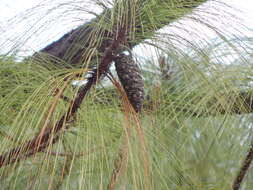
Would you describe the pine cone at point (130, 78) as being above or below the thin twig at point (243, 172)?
above

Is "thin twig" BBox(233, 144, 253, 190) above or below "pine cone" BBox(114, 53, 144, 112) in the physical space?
below

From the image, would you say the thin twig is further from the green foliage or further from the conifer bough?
the conifer bough

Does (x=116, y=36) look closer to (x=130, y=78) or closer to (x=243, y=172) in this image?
(x=130, y=78)

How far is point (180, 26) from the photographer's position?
682 millimetres

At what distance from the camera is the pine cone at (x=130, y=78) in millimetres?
690

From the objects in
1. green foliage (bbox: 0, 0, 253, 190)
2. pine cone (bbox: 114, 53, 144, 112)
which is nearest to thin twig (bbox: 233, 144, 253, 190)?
green foliage (bbox: 0, 0, 253, 190)

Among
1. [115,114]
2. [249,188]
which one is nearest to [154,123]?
[115,114]

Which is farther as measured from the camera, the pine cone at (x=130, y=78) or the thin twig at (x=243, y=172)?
the thin twig at (x=243, y=172)

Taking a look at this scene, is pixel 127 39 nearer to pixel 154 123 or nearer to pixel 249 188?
pixel 154 123

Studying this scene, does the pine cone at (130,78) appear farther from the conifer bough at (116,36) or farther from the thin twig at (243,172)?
the thin twig at (243,172)

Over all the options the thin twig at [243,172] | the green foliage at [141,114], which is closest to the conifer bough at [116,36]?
the green foliage at [141,114]

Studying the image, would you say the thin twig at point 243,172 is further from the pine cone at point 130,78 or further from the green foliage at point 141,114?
the pine cone at point 130,78

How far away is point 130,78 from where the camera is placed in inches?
27.5

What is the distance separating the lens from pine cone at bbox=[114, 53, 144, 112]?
2.26ft
